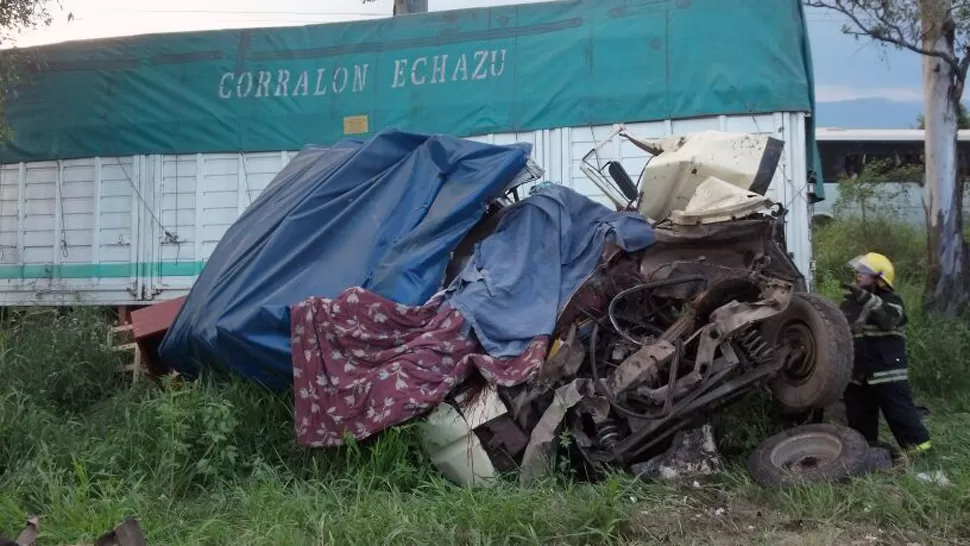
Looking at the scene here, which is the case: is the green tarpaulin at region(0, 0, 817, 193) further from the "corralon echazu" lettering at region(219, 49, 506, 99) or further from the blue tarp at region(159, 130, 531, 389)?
the blue tarp at region(159, 130, 531, 389)

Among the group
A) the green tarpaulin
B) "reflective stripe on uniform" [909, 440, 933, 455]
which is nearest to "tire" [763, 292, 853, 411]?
"reflective stripe on uniform" [909, 440, 933, 455]

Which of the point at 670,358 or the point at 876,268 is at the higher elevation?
the point at 876,268

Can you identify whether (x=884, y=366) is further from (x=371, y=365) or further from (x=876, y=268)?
(x=371, y=365)

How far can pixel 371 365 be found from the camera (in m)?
4.63

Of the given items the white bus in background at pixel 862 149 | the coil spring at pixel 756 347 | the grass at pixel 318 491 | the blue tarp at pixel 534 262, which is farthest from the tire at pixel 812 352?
the white bus in background at pixel 862 149

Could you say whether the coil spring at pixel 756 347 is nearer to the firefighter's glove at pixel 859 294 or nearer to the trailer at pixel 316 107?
the firefighter's glove at pixel 859 294

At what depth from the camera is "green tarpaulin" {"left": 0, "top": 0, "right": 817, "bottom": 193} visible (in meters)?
7.15

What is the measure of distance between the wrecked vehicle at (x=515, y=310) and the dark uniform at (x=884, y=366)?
457 mm

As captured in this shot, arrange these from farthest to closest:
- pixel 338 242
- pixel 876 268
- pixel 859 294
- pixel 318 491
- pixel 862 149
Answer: pixel 862 149, pixel 338 242, pixel 876 268, pixel 859 294, pixel 318 491

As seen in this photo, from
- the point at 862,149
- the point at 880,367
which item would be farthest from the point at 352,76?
the point at 862,149

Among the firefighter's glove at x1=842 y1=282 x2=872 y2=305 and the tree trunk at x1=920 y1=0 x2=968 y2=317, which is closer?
the firefighter's glove at x1=842 y1=282 x2=872 y2=305

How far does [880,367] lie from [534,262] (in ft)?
7.12

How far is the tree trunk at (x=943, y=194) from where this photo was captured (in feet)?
26.0

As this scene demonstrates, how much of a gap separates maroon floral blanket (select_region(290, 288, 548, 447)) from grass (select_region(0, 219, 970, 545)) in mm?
173
